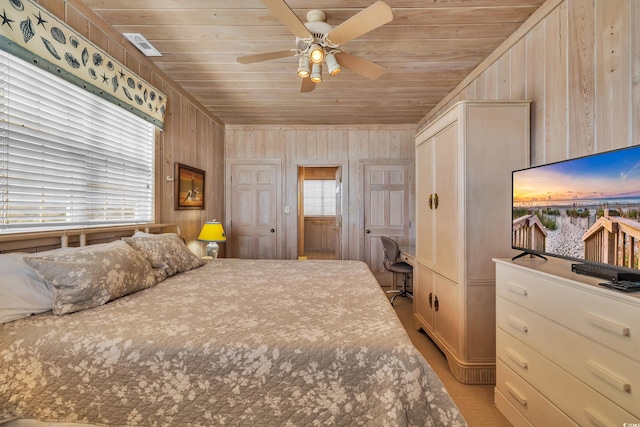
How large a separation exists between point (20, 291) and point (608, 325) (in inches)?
98.6

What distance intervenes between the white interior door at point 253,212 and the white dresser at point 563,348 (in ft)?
11.3

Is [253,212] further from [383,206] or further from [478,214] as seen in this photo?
[478,214]

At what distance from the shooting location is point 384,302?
154 centimetres

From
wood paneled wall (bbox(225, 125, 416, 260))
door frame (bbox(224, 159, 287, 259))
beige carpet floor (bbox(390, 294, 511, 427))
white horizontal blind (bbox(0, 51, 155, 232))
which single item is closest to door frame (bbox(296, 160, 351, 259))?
wood paneled wall (bbox(225, 125, 416, 260))

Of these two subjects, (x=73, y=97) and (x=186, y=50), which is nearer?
(x=73, y=97)

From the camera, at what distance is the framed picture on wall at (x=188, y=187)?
305cm

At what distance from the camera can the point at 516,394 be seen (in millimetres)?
1545

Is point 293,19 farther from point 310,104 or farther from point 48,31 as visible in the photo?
point 310,104

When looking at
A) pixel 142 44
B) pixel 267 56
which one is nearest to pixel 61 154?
pixel 142 44

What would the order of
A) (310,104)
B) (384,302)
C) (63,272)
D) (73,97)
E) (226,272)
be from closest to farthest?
1. (63,272)
2. (384,302)
3. (73,97)
4. (226,272)
5. (310,104)

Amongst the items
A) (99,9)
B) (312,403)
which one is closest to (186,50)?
(99,9)

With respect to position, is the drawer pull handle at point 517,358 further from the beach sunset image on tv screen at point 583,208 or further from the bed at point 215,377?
the bed at point 215,377

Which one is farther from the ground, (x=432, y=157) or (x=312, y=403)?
(x=432, y=157)

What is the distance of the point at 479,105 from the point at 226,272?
2327 millimetres
